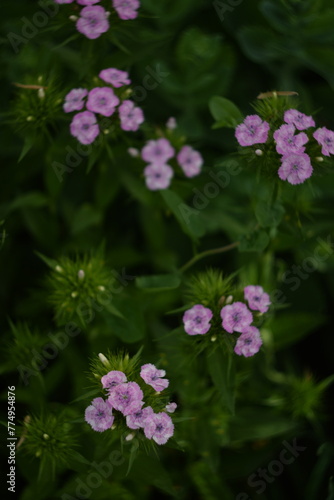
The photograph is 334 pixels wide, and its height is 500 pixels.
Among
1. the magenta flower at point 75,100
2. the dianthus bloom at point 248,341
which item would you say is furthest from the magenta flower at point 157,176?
the dianthus bloom at point 248,341

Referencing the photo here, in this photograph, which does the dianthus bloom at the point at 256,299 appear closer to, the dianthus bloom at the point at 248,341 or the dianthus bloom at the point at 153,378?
the dianthus bloom at the point at 248,341

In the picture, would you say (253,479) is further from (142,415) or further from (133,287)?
(142,415)

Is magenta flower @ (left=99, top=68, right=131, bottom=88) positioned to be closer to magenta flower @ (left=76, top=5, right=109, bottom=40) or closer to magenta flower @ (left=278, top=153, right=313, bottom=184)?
magenta flower @ (left=76, top=5, right=109, bottom=40)

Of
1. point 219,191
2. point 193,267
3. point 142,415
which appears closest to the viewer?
point 142,415

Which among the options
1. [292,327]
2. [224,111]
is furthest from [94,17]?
[292,327]

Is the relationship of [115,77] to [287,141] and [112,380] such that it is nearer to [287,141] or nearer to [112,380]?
[287,141]

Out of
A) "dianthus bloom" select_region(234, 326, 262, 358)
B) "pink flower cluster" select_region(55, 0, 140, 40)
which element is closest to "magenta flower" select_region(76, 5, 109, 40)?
"pink flower cluster" select_region(55, 0, 140, 40)

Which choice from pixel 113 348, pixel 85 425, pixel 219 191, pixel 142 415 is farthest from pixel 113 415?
pixel 219 191
